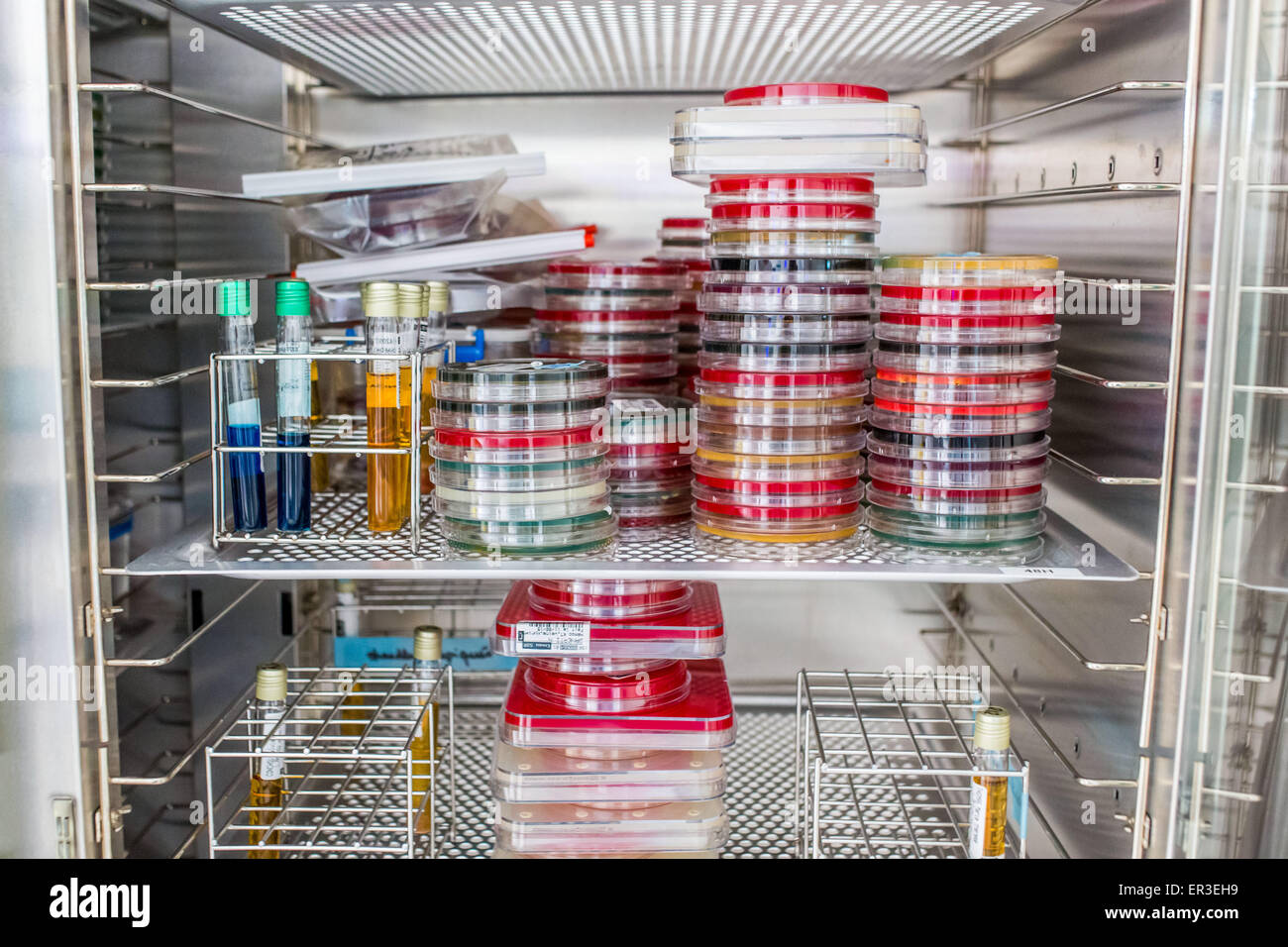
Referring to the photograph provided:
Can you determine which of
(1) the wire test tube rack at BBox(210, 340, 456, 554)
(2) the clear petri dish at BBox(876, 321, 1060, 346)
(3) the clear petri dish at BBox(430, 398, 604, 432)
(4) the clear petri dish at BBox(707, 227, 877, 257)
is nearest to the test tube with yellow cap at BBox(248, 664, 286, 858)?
(1) the wire test tube rack at BBox(210, 340, 456, 554)

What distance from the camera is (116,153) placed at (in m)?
1.87

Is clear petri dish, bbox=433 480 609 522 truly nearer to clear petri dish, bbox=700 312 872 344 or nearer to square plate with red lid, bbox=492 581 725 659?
square plate with red lid, bbox=492 581 725 659

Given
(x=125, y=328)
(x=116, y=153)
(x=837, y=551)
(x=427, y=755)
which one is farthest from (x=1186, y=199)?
(x=116, y=153)

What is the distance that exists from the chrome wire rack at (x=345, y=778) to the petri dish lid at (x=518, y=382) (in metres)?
0.44

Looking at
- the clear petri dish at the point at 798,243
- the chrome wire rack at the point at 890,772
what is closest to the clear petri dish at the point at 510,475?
the clear petri dish at the point at 798,243

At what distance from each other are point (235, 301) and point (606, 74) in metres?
0.78

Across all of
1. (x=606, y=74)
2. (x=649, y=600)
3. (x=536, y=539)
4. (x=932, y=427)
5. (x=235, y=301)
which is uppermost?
(x=606, y=74)

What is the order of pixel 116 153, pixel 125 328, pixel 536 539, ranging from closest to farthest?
pixel 536 539 < pixel 125 328 < pixel 116 153

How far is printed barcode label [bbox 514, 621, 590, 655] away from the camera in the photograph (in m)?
1.52

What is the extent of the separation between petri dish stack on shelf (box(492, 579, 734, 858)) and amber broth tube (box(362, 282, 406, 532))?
8.0 inches

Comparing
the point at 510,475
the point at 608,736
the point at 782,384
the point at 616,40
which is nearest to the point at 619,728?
the point at 608,736

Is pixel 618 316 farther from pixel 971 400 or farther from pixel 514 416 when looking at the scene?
pixel 971 400

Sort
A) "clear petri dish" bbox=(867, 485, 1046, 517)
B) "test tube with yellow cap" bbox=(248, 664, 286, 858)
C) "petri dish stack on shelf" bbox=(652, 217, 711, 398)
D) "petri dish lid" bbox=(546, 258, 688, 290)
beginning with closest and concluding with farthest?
"clear petri dish" bbox=(867, 485, 1046, 517) → "test tube with yellow cap" bbox=(248, 664, 286, 858) → "petri dish lid" bbox=(546, 258, 688, 290) → "petri dish stack on shelf" bbox=(652, 217, 711, 398)
